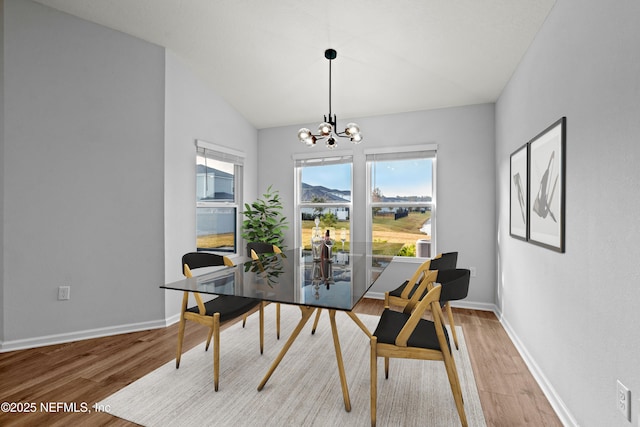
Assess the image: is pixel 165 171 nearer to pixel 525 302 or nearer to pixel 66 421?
pixel 66 421

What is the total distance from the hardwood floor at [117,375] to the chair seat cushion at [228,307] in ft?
2.11

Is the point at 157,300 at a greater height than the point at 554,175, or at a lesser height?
lesser

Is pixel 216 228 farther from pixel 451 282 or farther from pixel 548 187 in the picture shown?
pixel 548 187

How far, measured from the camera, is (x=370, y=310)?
383 centimetres

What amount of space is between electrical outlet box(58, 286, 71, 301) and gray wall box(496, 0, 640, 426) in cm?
394

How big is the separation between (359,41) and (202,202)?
2634mm

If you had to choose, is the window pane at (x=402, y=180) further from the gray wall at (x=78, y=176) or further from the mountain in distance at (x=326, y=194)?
the gray wall at (x=78, y=176)

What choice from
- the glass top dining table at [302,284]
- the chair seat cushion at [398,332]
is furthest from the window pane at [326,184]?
the chair seat cushion at [398,332]

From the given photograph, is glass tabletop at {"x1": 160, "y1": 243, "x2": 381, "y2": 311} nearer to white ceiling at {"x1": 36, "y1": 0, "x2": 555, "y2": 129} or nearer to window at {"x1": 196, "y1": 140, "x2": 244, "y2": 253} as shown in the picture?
window at {"x1": 196, "y1": 140, "x2": 244, "y2": 253}

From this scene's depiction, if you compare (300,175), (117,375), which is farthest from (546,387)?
(300,175)

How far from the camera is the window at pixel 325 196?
180 inches

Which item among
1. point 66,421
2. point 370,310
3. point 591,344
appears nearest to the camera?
point 591,344

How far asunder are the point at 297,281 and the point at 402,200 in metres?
2.73

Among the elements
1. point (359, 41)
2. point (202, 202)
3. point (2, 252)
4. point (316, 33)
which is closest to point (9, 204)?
point (2, 252)
